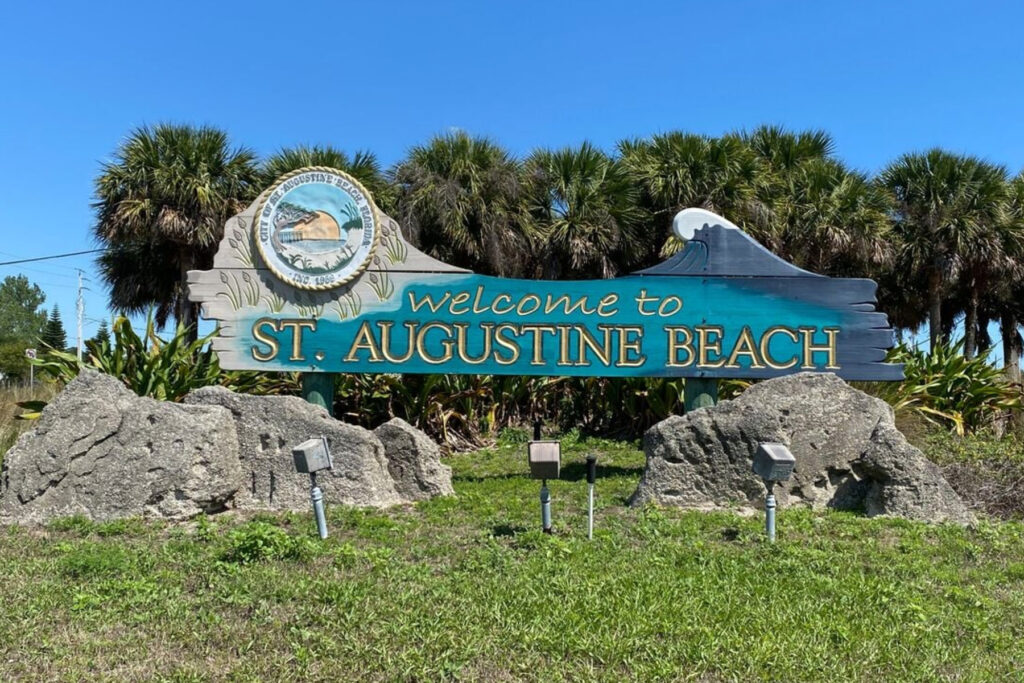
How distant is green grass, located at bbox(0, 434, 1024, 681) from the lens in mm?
3646

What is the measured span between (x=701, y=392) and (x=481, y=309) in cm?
293

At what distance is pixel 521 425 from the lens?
42.4ft

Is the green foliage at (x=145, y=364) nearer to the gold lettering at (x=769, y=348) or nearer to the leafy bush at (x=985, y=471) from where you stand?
the gold lettering at (x=769, y=348)

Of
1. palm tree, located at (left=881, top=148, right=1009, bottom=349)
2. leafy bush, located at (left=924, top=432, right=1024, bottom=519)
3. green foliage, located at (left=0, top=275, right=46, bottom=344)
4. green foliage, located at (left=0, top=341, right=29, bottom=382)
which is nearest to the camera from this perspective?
leafy bush, located at (left=924, top=432, right=1024, bottom=519)

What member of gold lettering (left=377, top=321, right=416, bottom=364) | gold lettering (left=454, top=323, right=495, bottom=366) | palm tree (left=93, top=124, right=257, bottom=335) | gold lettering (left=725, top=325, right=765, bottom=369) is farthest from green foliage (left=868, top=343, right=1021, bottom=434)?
palm tree (left=93, top=124, right=257, bottom=335)

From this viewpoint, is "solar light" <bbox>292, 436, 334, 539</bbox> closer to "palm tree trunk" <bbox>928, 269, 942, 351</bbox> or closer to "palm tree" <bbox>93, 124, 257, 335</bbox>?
"palm tree" <bbox>93, 124, 257, 335</bbox>

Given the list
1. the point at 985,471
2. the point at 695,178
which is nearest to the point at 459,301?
the point at 985,471

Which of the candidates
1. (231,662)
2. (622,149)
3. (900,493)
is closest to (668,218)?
(622,149)

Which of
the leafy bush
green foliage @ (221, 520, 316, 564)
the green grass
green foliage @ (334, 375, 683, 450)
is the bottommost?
the green grass

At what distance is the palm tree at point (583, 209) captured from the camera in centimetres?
1533

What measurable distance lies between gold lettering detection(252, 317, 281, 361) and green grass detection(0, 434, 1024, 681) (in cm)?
289

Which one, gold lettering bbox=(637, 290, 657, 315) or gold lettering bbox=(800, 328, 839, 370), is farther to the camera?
gold lettering bbox=(637, 290, 657, 315)

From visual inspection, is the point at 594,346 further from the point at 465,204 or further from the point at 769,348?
the point at 465,204

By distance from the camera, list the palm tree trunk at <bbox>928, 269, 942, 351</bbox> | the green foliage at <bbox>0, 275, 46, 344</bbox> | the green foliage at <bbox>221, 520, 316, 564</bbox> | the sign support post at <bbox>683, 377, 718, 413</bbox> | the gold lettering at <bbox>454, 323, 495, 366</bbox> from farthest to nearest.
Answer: the green foliage at <bbox>0, 275, 46, 344</bbox> < the palm tree trunk at <bbox>928, 269, 942, 351</bbox> < the sign support post at <bbox>683, 377, 718, 413</bbox> < the gold lettering at <bbox>454, 323, 495, 366</bbox> < the green foliage at <bbox>221, 520, 316, 564</bbox>
